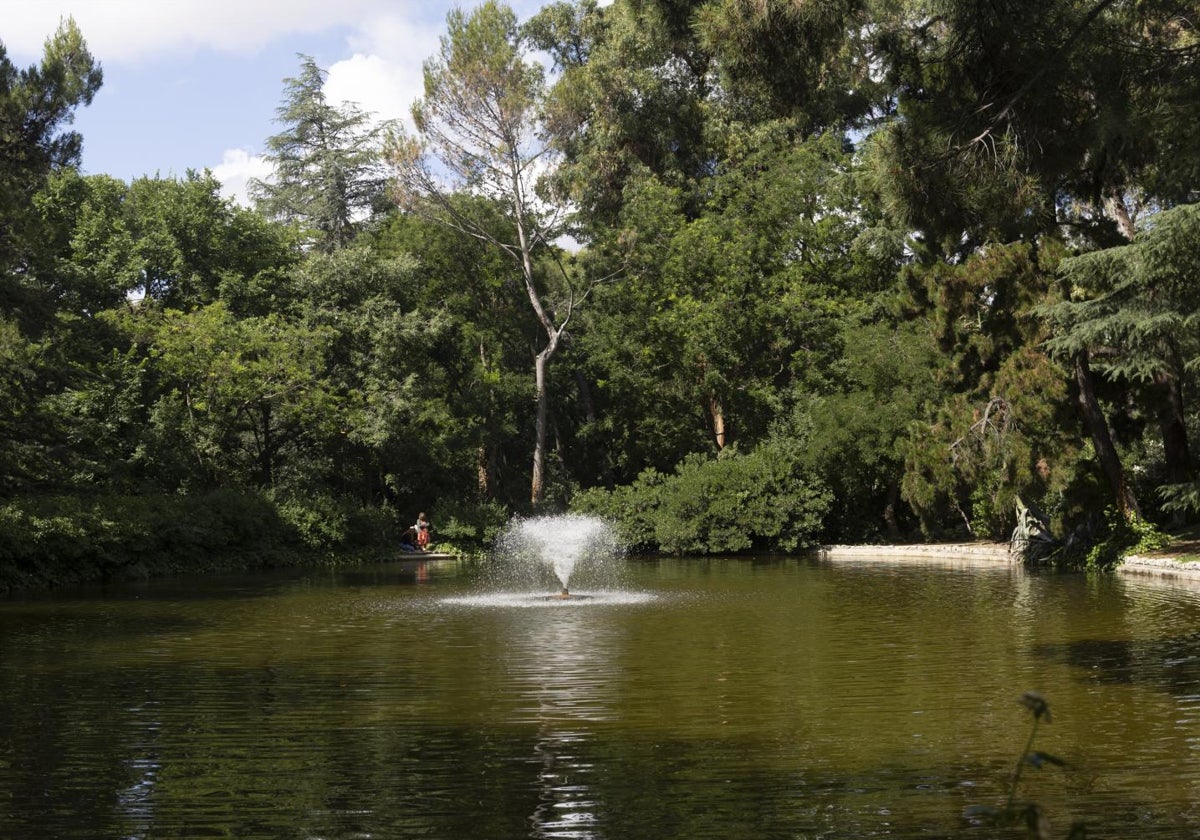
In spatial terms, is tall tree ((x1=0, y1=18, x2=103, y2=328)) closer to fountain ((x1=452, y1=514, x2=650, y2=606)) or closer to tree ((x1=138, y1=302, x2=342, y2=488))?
tree ((x1=138, y1=302, x2=342, y2=488))

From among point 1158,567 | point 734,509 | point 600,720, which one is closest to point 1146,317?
point 1158,567

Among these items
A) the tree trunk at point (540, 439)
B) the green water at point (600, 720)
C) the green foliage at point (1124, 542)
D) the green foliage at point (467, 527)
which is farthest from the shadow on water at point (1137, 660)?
the tree trunk at point (540, 439)

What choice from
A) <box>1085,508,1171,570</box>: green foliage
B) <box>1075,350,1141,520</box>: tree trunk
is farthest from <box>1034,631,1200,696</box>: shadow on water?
<box>1075,350,1141,520</box>: tree trunk

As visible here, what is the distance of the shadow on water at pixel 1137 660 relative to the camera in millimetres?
9844

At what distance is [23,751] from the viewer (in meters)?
7.77

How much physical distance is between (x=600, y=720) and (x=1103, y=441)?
1665cm

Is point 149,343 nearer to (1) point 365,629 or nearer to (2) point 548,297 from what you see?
(2) point 548,297

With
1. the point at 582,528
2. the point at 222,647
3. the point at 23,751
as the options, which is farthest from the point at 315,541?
the point at 23,751

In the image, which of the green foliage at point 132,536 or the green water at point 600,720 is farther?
the green foliage at point 132,536

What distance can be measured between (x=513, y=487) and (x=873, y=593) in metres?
23.0

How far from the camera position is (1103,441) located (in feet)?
73.8

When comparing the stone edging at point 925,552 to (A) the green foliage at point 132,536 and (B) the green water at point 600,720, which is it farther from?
(A) the green foliage at point 132,536

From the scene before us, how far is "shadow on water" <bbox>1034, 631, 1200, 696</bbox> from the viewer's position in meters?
9.84

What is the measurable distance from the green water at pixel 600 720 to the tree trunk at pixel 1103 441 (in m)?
6.17
